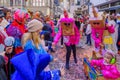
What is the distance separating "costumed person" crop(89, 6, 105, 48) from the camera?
697 centimetres

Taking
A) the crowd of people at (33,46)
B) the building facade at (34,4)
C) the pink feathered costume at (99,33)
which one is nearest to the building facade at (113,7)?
the crowd of people at (33,46)

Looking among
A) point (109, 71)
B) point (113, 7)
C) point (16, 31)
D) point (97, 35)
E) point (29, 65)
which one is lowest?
point (109, 71)

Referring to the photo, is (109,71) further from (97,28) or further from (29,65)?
(29,65)

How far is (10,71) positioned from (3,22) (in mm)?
2441

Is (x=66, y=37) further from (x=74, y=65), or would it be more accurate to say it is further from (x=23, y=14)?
(x=23, y=14)

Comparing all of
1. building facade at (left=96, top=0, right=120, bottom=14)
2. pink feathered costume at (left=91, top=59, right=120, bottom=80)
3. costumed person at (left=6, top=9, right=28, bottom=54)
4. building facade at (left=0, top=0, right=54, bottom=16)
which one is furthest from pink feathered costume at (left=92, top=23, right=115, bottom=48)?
building facade at (left=0, top=0, right=54, bottom=16)

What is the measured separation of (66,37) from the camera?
780cm

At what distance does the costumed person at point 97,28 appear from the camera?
697 cm

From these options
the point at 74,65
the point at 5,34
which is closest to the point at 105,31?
the point at 74,65

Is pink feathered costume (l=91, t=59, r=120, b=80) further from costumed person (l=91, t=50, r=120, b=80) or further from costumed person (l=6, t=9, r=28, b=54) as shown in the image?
costumed person (l=6, t=9, r=28, b=54)

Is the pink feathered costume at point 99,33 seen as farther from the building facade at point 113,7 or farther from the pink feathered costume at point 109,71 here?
the building facade at point 113,7

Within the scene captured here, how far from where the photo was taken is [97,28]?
7043 millimetres

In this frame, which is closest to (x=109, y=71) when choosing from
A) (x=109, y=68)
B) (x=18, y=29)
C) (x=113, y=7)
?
(x=109, y=68)

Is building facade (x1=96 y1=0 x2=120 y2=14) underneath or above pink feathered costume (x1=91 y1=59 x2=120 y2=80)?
above
